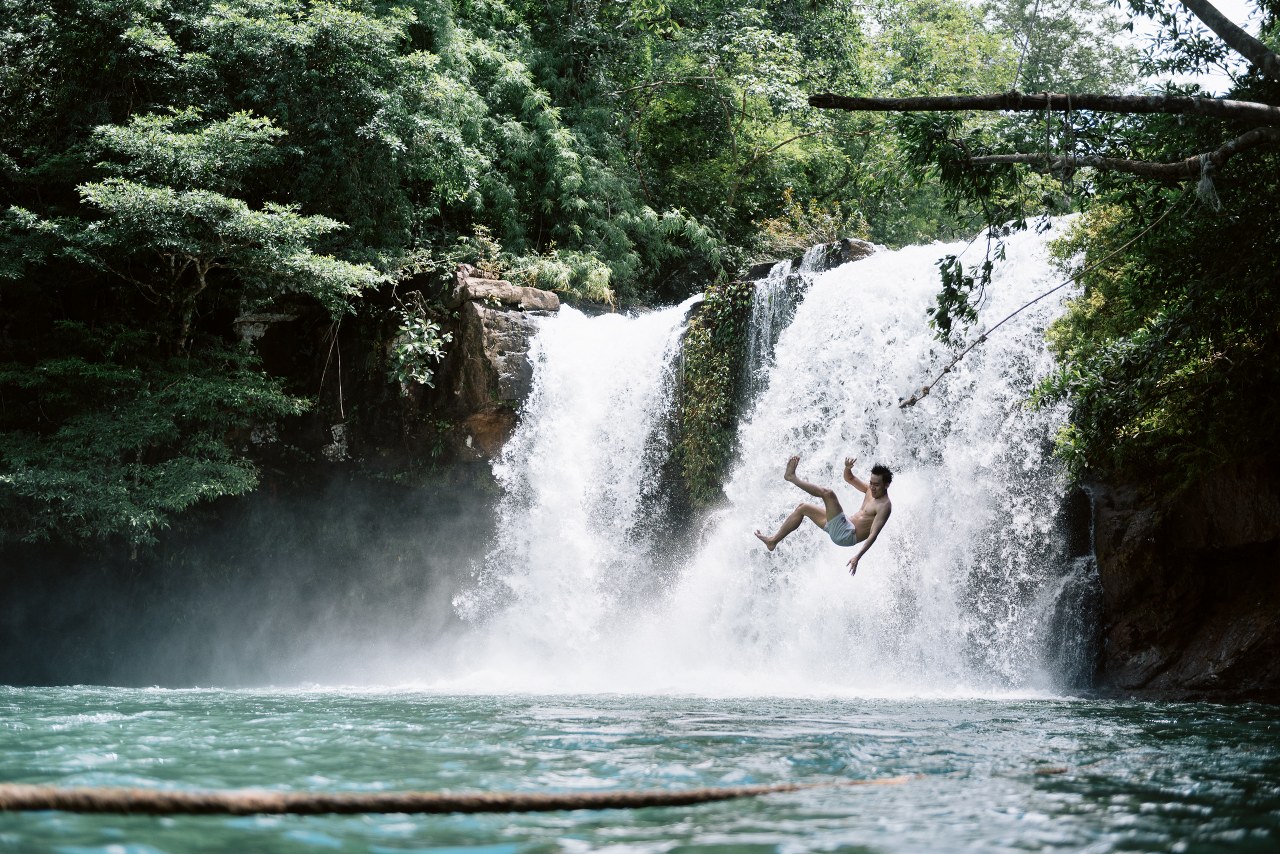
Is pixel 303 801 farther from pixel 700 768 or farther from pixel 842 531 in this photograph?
pixel 842 531

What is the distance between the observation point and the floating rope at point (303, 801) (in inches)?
129

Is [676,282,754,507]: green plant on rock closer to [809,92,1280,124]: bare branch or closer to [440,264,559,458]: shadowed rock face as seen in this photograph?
[440,264,559,458]: shadowed rock face

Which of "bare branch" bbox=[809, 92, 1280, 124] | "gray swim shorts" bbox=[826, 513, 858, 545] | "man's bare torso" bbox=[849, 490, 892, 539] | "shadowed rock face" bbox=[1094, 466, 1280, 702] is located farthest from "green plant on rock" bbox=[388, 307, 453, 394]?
"bare branch" bbox=[809, 92, 1280, 124]

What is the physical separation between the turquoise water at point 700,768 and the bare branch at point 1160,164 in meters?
3.66

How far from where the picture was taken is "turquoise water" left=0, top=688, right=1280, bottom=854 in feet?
12.3

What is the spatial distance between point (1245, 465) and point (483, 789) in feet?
29.2

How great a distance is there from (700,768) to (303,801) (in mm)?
2387

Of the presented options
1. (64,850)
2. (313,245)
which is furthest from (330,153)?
(64,850)

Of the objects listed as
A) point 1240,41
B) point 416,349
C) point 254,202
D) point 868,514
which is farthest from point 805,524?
point 254,202

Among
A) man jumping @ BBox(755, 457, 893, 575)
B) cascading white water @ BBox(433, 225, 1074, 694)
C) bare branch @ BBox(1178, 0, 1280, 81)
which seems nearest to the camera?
bare branch @ BBox(1178, 0, 1280, 81)

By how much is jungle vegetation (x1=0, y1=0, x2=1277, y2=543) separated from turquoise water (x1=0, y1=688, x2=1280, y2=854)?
367cm

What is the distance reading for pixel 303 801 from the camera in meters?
3.46

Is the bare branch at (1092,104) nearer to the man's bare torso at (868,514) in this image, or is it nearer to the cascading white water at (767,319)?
the man's bare torso at (868,514)

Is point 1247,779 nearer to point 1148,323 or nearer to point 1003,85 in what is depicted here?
point 1148,323
